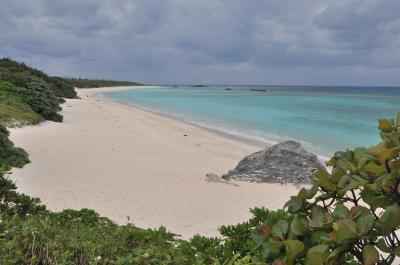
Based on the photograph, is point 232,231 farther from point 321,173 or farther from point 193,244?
point 321,173

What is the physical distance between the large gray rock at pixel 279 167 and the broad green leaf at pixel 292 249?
28.8 ft

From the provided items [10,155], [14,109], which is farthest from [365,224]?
[14,109]

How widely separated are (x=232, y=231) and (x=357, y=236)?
1.56 m

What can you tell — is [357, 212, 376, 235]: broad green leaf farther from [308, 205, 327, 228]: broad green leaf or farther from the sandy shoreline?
the sandy shoreline

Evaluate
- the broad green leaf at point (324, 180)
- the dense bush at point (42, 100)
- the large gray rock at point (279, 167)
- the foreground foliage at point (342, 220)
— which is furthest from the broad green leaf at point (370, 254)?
the dense bush at point (42, 100)

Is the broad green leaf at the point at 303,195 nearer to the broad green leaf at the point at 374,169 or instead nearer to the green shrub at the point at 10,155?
the broad green leaf at the point at 374,169

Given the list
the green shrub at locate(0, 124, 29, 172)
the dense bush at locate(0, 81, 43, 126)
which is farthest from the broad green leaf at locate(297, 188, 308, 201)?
the dense bush at locate(0, 81, 43, 126)

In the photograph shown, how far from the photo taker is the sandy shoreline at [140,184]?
7.21 metres

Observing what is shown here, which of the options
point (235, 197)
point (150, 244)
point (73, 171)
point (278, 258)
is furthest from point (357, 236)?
point (73, 171)

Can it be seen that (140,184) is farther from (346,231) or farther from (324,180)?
(346,231)

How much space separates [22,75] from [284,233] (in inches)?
1127

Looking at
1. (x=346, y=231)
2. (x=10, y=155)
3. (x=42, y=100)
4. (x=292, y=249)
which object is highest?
(x=346, y=231)

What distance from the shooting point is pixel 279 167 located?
10.5m

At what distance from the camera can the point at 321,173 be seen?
5.41 feet
